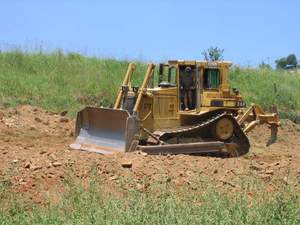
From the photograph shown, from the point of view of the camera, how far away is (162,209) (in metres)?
7.25

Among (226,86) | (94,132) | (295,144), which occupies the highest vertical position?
(226,86)

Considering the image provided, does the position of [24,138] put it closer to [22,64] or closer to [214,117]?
[214,117]

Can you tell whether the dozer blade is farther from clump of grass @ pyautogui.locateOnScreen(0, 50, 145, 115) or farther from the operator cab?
clump of grass @ pyautogui.locateOnScreen(0, 50, 145, 115)

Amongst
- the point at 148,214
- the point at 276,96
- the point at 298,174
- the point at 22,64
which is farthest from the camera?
the point at 276,96

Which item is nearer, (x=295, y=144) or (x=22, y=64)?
(x=295, y=144)

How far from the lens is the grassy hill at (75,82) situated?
2211cm

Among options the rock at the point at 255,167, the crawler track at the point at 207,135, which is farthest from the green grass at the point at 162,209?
the crawler track at the point at 207,135

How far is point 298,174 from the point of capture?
11.6 metres

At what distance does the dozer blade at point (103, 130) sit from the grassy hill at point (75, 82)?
647 centimetres

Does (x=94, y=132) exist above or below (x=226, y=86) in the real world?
below

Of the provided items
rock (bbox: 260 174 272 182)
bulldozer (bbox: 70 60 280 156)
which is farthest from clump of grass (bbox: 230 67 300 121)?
rock (bbox: 260 174 272 182)

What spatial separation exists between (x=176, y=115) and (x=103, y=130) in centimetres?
172

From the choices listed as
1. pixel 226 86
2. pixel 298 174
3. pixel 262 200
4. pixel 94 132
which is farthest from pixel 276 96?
pixel 262 200

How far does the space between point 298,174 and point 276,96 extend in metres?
16.3
